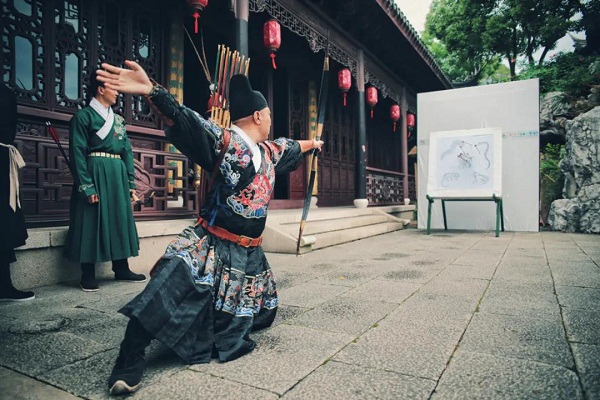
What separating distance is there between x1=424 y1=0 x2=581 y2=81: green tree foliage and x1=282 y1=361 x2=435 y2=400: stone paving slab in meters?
16.7

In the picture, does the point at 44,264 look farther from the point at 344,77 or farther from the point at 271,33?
the point at 344,77

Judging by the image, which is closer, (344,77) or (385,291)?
(385,291)

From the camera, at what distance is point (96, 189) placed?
3.20m

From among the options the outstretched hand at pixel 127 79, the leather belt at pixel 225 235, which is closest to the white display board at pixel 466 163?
the leather belt at pixel 225 235

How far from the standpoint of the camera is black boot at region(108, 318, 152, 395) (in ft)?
4.75

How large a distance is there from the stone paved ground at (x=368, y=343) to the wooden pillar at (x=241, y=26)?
309cm

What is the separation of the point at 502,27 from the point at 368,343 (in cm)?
1792

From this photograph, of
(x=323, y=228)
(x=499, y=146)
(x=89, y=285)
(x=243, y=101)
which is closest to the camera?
(x=243, y=101)

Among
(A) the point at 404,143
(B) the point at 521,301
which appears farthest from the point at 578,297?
(A) the point at 404,143

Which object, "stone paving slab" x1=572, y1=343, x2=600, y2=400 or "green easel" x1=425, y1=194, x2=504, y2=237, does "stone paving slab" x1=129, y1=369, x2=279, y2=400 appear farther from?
"green easel" x1=425, y1=194, x2=504, y2=237

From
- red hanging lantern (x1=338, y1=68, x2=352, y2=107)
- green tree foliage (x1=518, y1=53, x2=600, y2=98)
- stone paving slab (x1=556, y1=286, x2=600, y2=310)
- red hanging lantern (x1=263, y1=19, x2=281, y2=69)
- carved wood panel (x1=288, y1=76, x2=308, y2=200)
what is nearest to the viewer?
stone paving slab (x1=556, y1=286, x2=600, y2=310)

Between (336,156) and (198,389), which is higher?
(336,156)

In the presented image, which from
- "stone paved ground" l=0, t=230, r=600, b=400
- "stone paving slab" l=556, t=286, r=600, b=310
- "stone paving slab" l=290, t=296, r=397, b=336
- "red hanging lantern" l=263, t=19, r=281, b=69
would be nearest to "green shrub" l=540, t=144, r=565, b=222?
"stone paved ground" l=0, t=230, r=600, b=400

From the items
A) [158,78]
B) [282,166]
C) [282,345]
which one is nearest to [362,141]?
[158,78]
